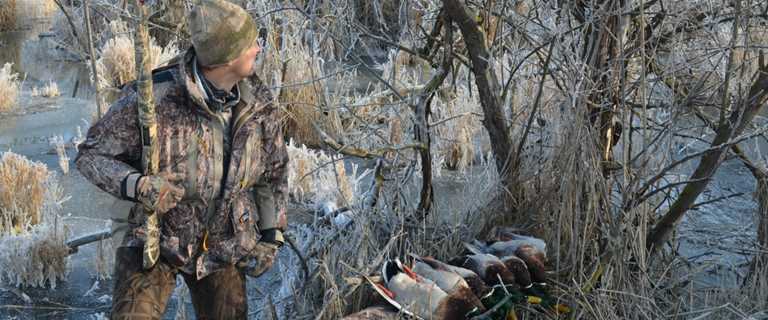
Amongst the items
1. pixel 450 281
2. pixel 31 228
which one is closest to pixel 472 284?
pixel 450 281

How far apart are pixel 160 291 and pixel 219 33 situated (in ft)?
3.08

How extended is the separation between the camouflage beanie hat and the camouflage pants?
735mm

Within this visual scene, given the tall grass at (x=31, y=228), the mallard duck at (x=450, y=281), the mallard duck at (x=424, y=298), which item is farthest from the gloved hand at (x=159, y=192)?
the tall grass at (x=31, y=228)

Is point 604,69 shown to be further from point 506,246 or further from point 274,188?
point 274,188

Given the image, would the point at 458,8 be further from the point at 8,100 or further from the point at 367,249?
the point at 8,100

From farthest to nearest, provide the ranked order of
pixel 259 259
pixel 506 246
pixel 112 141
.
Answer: pixel 506 246
pixel 259 259
pixel 112 141

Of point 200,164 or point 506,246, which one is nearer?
point 200,164

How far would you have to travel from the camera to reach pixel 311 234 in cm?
471

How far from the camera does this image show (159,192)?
301cm

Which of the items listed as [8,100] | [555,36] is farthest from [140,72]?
[8,100]

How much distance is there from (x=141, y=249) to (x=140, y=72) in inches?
26.4

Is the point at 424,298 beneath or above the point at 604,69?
beneath

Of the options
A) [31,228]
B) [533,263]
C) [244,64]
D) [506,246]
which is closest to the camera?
[244,64]

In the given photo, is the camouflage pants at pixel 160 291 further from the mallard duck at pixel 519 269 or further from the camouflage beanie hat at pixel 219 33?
the mallard duck at pixel 519 269
